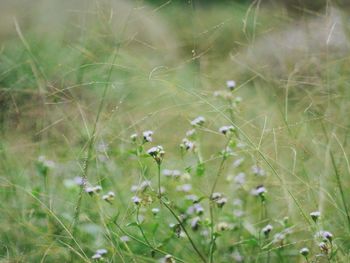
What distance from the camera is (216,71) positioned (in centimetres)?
262

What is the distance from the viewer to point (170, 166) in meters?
2.09

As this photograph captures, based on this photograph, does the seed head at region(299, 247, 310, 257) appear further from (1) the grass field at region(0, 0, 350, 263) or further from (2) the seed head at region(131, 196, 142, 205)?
(2) the seed head at region(131, 196, 142, 205)

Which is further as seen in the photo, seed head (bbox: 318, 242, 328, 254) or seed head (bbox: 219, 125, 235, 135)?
seed head (bbox: 219, 125, 235, 135)

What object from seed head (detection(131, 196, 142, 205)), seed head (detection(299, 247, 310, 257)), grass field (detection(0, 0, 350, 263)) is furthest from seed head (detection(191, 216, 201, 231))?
seed head (detection(299, 247, 310, 257))

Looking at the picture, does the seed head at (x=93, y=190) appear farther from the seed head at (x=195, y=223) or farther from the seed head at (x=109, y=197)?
the seed head at (x=195, y=223)

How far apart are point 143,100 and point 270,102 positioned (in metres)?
0.45

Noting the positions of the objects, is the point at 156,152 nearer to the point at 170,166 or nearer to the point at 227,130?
the point at 227,130

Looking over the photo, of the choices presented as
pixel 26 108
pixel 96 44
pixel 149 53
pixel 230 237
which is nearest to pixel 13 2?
pixel 149 53

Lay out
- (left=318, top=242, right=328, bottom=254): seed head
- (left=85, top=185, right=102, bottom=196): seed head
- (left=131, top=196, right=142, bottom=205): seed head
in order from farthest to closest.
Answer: (left=85, top=185, right=102, bottom=196): seed head < (left=131, top=196, right=142, bottom=205): seed head < (left=318, top=242, right=328, bottom=254): seed head

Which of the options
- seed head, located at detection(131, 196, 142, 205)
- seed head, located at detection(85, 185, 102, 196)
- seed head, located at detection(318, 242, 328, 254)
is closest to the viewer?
seed head, located at detection(318, 242, 328, 254)

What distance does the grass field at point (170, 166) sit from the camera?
60.8 inches

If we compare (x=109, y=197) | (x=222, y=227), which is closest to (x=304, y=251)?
(x=222, y=227)

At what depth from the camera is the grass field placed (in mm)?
1545

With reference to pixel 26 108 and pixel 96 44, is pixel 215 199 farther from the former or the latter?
pixel 96 44
